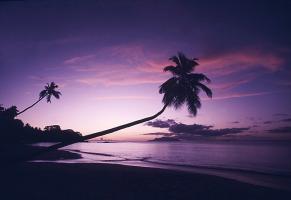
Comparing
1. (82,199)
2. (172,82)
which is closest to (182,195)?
(82,199)

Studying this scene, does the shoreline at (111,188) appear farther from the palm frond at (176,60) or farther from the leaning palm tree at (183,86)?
the palm frond at (176,60)

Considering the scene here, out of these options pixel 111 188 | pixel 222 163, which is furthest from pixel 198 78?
pixel 222 163

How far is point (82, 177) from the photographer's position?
14.6 metres

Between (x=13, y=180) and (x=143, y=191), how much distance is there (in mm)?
6893

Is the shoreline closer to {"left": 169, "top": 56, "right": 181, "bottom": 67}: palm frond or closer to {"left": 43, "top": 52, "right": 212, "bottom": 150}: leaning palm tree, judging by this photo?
{"left": 43, "top": 52, "right": 212, "bottom": 150}: leaning palm tree

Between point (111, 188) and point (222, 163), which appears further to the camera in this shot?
point (222, 163)

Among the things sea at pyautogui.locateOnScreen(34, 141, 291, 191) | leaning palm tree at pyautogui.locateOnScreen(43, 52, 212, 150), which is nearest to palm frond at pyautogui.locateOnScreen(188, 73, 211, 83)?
leaning palm tree at pyautogui.locateOnScreen(43, 52, 212, 150)

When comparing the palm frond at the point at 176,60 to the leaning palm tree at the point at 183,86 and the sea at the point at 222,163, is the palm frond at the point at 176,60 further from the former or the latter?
the sea at the point at 222,163

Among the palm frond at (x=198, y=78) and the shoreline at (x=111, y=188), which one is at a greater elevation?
the palm frond at (x=198, y=78)

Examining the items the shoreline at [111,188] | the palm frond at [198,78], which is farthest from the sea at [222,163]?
the palm frond at [198,78]

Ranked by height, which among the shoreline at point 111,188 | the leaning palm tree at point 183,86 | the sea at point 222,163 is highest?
the leaning palm tree at point 183,86

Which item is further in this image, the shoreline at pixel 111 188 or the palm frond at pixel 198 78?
the palm frond at pixel 198 78

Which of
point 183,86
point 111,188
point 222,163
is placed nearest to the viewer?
point 111,188

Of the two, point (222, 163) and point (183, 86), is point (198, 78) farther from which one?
point (222, 163)
